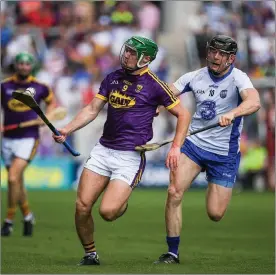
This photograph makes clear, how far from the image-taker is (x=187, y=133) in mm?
11547

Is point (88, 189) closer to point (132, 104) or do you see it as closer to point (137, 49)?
point (132, 104)

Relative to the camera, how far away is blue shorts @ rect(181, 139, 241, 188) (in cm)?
1159

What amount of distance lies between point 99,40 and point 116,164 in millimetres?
16285

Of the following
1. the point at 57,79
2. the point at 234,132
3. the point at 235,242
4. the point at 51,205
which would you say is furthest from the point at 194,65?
the point at 234,132

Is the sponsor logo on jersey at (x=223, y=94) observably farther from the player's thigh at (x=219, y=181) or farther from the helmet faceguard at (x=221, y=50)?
the player's thigh at (x=219, y=181)

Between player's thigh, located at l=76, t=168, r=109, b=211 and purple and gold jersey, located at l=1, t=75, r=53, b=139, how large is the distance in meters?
4.35

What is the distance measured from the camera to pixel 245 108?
10875 mm

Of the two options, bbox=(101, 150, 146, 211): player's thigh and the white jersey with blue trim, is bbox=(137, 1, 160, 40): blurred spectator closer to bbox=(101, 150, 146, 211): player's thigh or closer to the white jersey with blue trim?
the white jersey with blue trim

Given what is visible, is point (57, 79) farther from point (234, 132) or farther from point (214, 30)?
point (234, 132)

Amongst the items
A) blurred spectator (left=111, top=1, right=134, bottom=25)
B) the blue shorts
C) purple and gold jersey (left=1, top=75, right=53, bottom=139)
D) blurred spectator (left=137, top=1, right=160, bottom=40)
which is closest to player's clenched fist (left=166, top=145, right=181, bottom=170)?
the blue shorts

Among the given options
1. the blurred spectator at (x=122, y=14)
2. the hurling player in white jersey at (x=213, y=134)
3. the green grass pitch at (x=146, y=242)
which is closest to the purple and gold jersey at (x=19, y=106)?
the green grass pitch at (x=146, y=242)

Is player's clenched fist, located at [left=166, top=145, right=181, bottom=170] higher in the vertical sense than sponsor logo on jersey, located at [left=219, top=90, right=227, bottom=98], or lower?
lower

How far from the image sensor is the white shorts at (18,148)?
14.6 m

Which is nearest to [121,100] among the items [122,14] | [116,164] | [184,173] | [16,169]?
[116,164]
